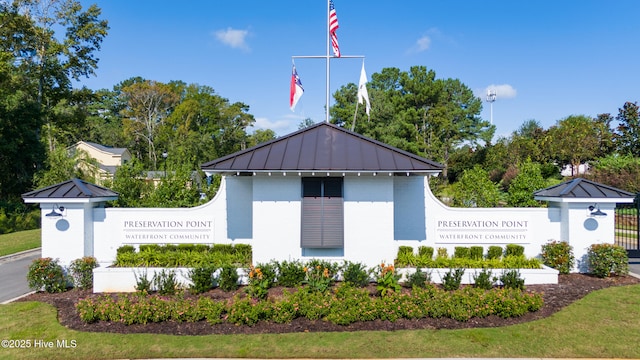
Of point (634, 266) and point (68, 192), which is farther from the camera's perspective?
point (634, 266)

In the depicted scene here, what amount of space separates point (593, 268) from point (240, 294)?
10286 millimetres

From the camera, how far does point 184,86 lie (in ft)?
225

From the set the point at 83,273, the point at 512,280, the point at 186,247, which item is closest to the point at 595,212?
the point at 512,280

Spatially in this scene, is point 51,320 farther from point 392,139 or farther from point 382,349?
point 392,139

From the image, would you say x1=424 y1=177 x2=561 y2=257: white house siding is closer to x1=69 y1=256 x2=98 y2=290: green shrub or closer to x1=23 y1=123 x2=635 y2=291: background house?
x1=23 y1=123 x2=635 y2=291: background house

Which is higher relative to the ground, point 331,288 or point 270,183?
point 270,183

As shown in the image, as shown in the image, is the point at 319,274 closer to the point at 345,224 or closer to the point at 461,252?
the point at 345,224

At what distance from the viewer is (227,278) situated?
9.70m

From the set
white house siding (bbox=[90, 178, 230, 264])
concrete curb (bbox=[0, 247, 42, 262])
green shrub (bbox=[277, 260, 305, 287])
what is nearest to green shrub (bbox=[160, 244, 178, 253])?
white house siding (bbox=[90, 178, 230, 264])

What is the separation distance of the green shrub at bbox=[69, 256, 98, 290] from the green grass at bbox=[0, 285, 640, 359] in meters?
2.28

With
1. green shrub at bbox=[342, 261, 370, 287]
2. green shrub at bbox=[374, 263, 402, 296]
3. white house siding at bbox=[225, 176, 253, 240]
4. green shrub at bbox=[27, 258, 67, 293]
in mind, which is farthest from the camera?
white house siding at bbox=[225, 176, 253, 240]

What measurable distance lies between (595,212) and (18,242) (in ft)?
78.9

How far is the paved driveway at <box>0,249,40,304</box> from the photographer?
10.6 metres

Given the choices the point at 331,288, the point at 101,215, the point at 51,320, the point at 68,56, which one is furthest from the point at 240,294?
the point at 68,56
